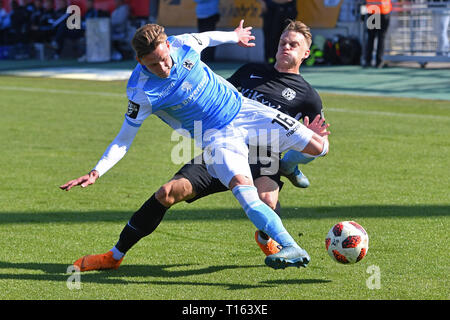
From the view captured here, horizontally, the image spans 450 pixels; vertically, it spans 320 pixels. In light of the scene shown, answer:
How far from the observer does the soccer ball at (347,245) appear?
564cm

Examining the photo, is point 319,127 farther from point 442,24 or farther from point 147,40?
point 442,24

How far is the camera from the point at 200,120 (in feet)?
19.0

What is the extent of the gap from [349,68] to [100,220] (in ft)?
47.2

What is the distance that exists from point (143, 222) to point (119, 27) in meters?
20.5

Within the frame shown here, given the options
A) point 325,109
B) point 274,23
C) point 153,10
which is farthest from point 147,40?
point 153,10

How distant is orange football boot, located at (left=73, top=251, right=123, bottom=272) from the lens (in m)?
5.86

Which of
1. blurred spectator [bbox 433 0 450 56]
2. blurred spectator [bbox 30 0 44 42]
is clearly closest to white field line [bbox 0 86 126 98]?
blurred spectator [bbox 433 0 450 56]

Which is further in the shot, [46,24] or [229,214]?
[46,24]

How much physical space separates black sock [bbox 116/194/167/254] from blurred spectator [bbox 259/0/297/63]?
13650 millimetres

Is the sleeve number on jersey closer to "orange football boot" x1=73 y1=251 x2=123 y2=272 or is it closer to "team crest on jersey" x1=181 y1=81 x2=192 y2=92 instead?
"team crest on jersey" x1=181 y1=81 x2=192 y2=92
